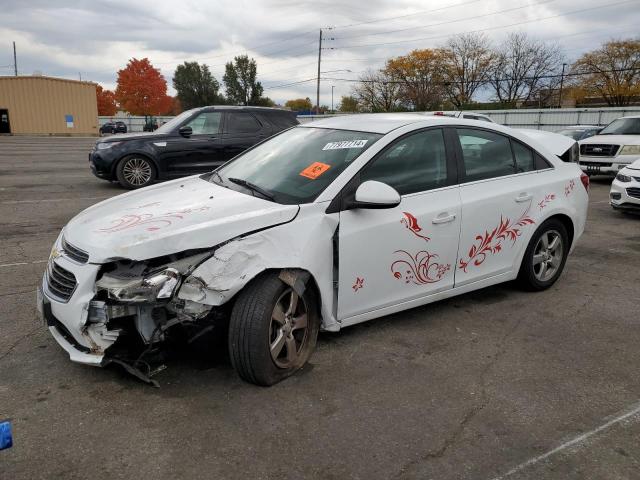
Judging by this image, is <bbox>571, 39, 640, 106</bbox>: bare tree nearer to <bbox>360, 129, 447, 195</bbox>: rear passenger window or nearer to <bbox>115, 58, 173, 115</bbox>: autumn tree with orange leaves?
<bbox>115, 58, 173, 115</bbox>: autumn tree with orange leaves

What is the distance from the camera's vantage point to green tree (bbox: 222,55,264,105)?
8550cm

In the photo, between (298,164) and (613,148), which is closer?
(298,164)

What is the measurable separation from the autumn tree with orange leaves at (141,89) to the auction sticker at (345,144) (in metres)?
69.5

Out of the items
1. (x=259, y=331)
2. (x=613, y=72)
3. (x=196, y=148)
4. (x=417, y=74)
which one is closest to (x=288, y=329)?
(x=259, y=331)

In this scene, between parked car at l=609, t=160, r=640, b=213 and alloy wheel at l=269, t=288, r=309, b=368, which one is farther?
parked car at l=609, t=160, r=640, b=213

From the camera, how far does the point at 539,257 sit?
15.8 ft

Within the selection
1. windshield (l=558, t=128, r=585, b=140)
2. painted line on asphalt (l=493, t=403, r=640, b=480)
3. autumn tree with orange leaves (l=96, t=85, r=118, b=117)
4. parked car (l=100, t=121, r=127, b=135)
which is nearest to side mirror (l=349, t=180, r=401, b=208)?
painted line on asphalt (l=493, t=403, r=640, b=480)

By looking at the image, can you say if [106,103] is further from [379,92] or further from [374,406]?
A: [374,406]

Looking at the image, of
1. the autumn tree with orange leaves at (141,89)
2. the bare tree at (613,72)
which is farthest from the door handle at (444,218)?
the autumn tree with orange leaves at (141,89)

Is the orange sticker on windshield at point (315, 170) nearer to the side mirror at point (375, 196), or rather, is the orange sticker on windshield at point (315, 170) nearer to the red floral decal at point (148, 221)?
the side mirror at point (375, 196)

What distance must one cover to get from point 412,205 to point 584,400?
162 centimetres

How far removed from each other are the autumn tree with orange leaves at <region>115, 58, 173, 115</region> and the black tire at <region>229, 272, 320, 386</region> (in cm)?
7045

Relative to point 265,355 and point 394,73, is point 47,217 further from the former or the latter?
point 394,73

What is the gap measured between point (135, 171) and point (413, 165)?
8.53 meters
